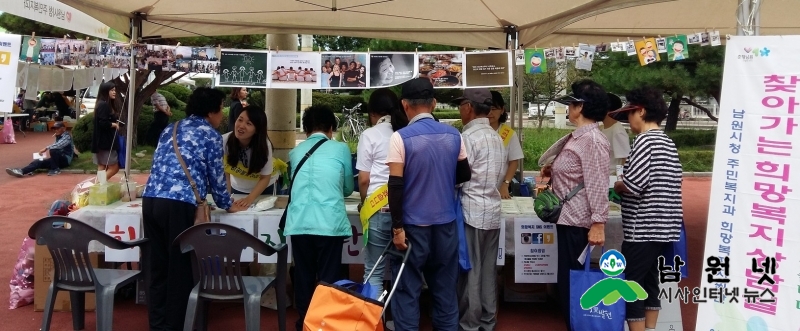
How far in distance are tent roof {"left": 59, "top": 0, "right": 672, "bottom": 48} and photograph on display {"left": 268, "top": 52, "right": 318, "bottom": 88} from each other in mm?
483

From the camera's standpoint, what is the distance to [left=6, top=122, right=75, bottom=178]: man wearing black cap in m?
13.0

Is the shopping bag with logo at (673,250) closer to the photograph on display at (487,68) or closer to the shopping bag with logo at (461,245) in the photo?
the shopping bag with logo at (461,245)

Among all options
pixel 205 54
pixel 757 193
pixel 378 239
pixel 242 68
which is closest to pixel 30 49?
pixel 205 54

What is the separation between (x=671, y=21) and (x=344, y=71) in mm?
3274

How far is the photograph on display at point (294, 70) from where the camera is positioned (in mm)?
5105

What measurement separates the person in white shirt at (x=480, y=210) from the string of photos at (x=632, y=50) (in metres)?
0.92

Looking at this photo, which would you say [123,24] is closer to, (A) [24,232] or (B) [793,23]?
(A) [24,232]

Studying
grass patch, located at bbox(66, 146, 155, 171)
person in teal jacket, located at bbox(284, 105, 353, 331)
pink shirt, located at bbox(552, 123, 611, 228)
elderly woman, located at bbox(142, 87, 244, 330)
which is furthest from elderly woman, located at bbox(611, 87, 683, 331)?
grass patch, located at bbox(66, 146, 155, 171)

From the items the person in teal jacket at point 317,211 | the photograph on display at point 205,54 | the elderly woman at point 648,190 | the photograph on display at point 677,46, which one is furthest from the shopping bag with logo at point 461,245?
the photograph on display at point 205,54

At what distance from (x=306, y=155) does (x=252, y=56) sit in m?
1.38

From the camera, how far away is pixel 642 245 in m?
3.73

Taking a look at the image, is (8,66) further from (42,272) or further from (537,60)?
(537,60)

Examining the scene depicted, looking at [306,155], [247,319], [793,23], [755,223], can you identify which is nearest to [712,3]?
[793,23]

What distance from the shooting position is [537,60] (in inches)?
201
